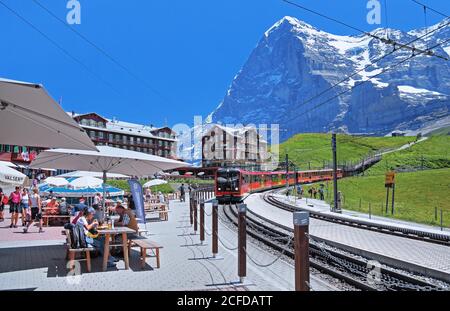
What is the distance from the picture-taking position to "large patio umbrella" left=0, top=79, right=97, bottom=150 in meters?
5.93

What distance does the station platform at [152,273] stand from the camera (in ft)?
23.5

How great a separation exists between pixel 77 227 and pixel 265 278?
13.5 ft

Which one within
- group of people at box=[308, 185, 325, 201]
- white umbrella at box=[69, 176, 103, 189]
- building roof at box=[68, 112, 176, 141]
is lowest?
group of people at box=[308, 185, 325, 201]

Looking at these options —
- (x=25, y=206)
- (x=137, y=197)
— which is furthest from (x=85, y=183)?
(x=137, y=197)

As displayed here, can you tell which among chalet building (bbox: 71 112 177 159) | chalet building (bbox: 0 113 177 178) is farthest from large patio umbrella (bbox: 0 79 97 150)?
chalet building (bbox: 71 112 177 159)

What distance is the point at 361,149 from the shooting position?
12225 centimetres

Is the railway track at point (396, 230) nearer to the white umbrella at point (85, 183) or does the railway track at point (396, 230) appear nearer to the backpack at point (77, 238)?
the backpack at point (77, 238)

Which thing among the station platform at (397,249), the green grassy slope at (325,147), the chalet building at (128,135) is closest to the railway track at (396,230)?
the station platform at (397,249)

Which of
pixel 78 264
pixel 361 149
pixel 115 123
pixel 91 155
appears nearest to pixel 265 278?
pixel 78 264

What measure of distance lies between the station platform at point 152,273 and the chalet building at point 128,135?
71115 millimetres

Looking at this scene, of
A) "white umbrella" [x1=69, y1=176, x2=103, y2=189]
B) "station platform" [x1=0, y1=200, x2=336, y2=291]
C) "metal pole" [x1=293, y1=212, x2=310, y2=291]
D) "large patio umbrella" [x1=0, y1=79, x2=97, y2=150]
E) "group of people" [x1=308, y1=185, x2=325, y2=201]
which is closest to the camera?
"metal pole" [x1=293, y1=212, x2=310, y2=291]

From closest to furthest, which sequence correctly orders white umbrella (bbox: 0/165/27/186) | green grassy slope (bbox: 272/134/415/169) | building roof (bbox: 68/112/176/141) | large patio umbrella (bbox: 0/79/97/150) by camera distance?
1. large patio umbrella (bbox: 0/79/97/150)
2. white umbrella (bbox: 0/165/27/186)
3. building roof (bbox: 68/112/176/141)
4. green grassy slope (bbox: 272/134/415/169)

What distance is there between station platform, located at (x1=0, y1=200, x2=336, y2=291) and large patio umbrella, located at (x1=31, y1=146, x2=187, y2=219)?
8.34 feet

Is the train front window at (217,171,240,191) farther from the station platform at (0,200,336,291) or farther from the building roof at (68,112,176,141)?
the building roof at (68,112,176,141)
